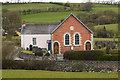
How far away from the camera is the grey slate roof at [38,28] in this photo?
2647 centimetres

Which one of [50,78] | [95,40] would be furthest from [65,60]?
[95,40]

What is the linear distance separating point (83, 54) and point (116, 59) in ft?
7.51

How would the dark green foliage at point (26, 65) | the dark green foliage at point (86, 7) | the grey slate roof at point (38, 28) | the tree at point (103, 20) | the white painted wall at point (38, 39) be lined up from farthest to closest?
the tree at point (103, 20) < the grey slate roof at point (38, 28) < the white painted wall at point (38, 39) < the dark green foliage at point (86, 7) < the dark green foliage at point (26, 65)

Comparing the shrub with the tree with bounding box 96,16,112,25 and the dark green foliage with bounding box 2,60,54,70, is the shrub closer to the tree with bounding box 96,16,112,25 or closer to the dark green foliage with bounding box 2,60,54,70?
the dark green foliage with bounding box 2,60,54,70

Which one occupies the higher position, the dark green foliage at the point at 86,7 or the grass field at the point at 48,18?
the dark green foliage at the point at 86,7

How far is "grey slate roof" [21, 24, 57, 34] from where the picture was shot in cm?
2647

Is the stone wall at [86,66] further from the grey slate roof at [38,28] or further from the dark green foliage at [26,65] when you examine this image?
the grey slate roof at [38,28]

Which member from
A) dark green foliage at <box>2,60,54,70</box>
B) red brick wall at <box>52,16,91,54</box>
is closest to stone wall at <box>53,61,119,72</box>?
dark green foliage at <box>2,60,54,70</box>

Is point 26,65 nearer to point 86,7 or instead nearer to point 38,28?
point 38,28

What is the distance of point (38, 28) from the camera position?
2683 centimetres

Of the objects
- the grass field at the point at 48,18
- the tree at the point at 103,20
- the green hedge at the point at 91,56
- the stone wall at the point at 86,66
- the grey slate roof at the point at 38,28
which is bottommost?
the stone wall at the point at 86,66

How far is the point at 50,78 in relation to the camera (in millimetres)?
14117

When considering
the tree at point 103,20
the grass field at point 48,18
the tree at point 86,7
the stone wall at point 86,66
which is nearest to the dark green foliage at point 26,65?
the stone wall at point 86,66

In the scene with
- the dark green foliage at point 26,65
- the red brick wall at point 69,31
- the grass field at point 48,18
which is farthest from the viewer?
the grass field at point 48,18
